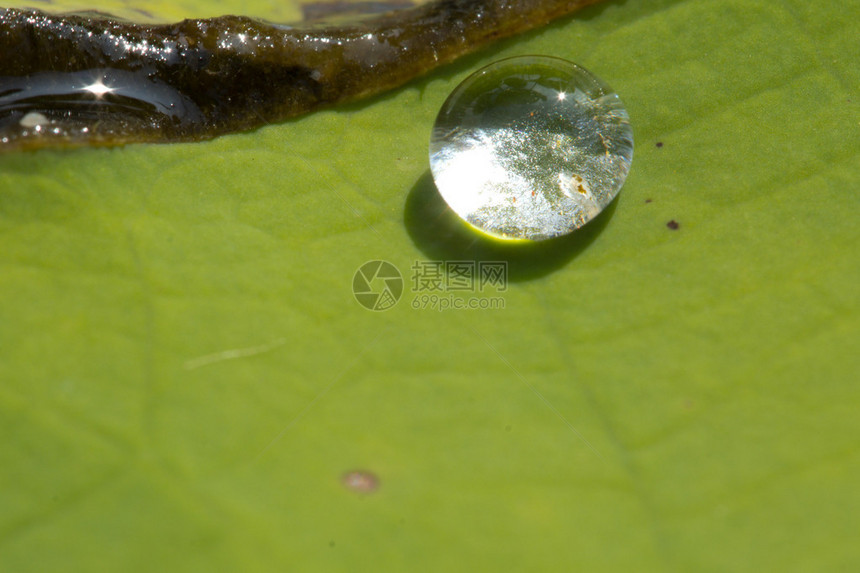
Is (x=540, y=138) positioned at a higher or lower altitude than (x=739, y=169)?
higher

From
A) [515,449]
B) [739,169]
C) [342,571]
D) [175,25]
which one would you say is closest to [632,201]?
[739,169]

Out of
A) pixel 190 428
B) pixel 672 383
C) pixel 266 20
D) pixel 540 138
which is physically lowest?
pixel 672 383

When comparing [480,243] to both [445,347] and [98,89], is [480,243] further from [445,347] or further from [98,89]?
[98,89]

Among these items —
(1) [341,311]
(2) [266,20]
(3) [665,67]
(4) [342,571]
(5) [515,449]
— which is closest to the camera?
(4) [342,571]

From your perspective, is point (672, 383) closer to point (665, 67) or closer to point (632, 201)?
point (632, 201)
